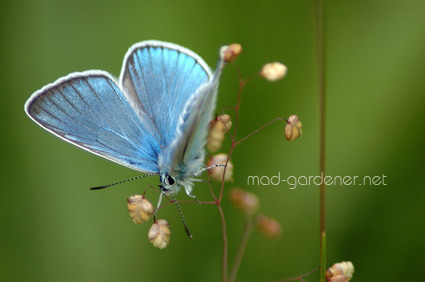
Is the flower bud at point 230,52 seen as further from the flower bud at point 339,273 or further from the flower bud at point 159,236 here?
the flower bud at point 339,273

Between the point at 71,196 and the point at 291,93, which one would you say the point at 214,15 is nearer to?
the point at 291,93

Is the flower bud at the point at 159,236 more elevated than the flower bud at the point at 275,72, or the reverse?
the flower bud at the point at 275,72

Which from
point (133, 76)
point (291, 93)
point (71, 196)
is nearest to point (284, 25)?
point (291, 93)

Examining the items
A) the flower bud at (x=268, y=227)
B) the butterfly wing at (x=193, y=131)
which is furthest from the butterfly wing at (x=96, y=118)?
the flower bud at (x=268, y=227)

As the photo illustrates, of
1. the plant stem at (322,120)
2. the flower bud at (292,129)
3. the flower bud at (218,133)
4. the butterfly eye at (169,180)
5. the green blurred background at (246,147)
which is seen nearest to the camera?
the plant stem at (322,120)

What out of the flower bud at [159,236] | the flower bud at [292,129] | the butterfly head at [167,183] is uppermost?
the flower bud at [292,129]

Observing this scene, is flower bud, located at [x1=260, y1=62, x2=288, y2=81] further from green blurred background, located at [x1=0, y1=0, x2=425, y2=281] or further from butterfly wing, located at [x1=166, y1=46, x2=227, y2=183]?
green blurred background, located at [x1=0, y1=0, x2=425, y2=281]

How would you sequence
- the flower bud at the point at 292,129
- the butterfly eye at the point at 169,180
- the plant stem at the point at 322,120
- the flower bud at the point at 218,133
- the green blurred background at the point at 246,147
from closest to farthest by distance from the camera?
the plant stem at the point at 322,120 → the flower bud at the point at 292,129 → the flower bud at the point at 218,133 → the butterfly eye at the point at 169,180 → the green blurred background at the point at 246,147
